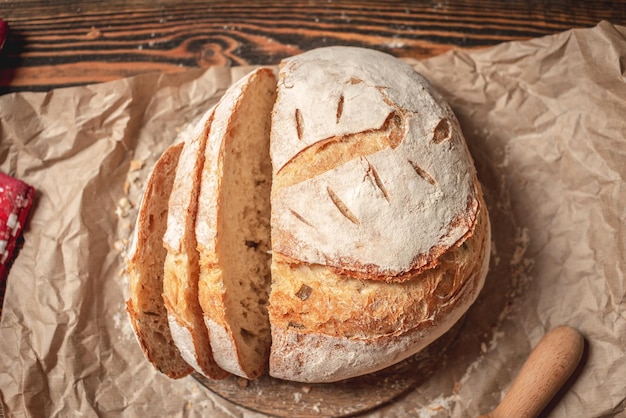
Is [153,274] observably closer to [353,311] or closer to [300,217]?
[300,217]

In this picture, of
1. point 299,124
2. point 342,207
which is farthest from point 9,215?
point 342,207

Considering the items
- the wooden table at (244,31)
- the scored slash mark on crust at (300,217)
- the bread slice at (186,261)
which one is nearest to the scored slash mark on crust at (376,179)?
the scored slash mark on crust at (300,217)

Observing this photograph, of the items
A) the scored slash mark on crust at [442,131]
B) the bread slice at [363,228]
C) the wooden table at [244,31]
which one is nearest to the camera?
the bread slice at [363,228]

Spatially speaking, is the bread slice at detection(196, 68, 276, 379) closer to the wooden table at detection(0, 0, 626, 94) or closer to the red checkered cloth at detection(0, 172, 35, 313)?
the wooden table at detection(0, 0, 626, 94)

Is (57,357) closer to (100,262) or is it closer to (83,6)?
(100,262)

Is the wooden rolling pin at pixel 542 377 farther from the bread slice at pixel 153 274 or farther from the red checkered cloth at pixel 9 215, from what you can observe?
the red checkered cloth at pixel 9 215

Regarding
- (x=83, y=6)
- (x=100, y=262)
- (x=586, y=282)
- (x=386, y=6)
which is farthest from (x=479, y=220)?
(x=83, y=6)
